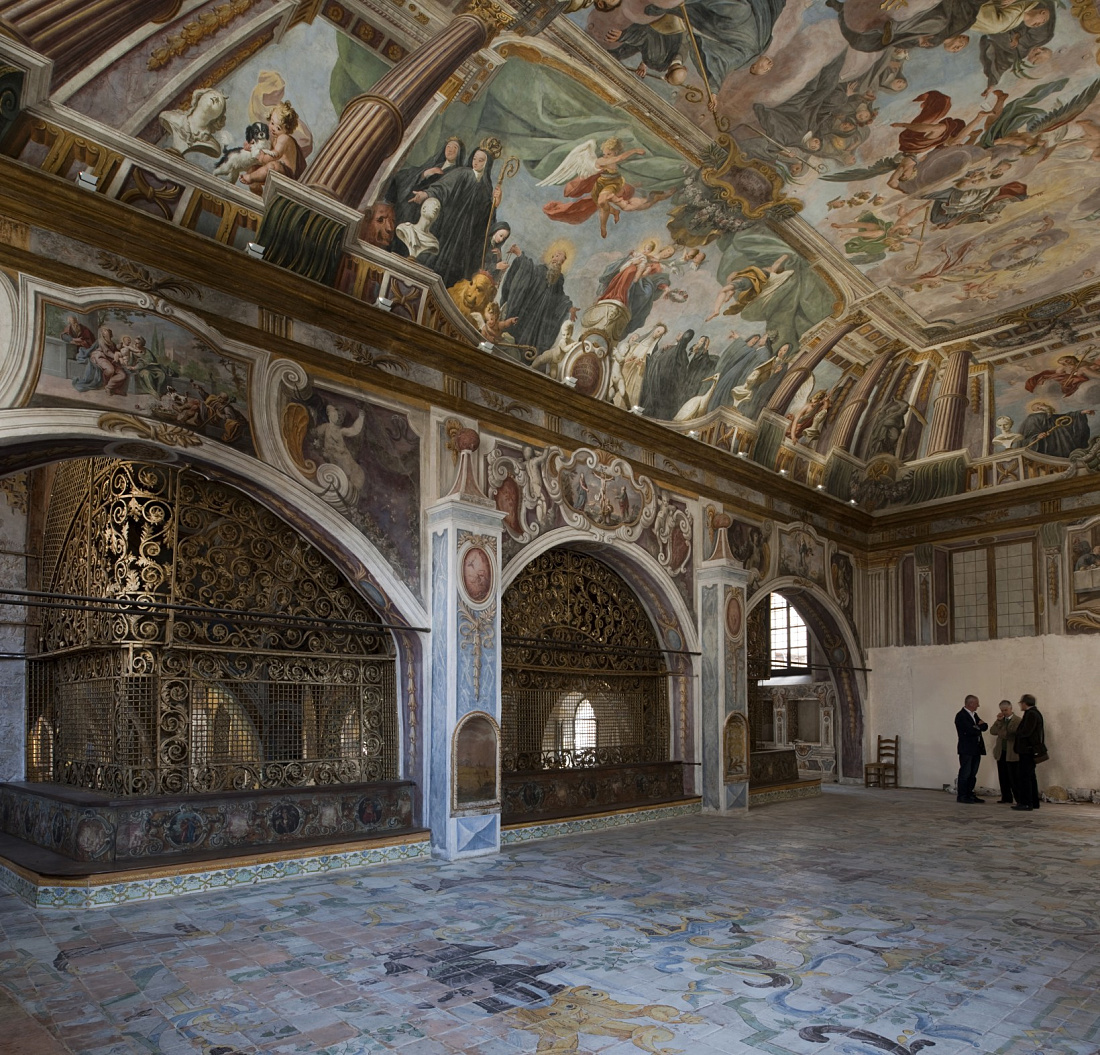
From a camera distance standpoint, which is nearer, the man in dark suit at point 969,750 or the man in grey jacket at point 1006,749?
the man in grey jacket at point 1006,749

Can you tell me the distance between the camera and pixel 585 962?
552cm

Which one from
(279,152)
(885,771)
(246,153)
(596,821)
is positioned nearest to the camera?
(246,153)

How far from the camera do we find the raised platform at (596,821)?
33.2 feet

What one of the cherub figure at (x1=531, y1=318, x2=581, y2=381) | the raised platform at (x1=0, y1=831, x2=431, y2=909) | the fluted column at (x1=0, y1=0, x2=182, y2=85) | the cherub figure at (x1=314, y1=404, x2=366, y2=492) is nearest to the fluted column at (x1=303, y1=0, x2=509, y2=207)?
the fluted column at (x1=0, y1=0, x2=182, y2=85)

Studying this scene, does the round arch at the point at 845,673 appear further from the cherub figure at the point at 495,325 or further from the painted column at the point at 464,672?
the painted column at the point at 464,672

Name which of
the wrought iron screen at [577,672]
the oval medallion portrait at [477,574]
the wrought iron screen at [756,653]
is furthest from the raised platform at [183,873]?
the wrought iron screen at [756,653]

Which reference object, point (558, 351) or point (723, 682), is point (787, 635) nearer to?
point (723, 682)

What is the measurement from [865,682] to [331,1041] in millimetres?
15331

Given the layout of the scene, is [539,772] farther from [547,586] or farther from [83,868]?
[83,868]

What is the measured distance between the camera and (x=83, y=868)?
6.92m

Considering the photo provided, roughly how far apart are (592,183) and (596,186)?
0.09m

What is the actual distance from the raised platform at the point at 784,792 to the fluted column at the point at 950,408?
683 centimetres

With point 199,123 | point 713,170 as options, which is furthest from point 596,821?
point 199,123

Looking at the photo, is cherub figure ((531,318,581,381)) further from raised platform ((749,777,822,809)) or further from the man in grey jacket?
the man in grey jacket
